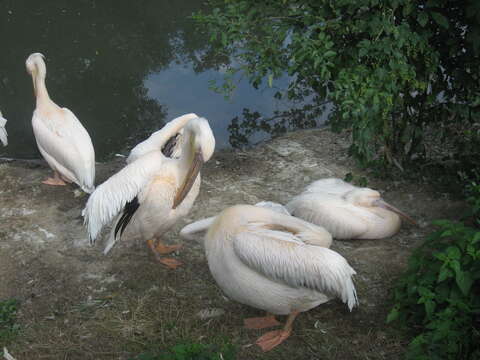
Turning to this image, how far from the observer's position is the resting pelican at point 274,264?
112 inches

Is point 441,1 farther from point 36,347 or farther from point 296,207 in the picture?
point 36,347

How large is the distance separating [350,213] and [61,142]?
254 centimetres

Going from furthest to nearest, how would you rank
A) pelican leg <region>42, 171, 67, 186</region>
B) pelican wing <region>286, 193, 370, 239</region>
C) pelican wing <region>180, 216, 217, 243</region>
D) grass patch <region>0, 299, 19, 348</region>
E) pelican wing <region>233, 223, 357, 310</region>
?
1. pelican leg <region>42, 171, 67, 186</region>
2. pelican wing <region>286, 193, 370, 239</region>
3. pelican wing <region>180, 216, 217, 243</region>
4. grass patch <region>0, 299, 19, 348</region>
5. pelican wing <region>233, 223, 357, 310</region>

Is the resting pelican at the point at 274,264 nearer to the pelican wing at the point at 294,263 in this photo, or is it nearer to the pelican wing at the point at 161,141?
the pelican wing at the point at 294,263

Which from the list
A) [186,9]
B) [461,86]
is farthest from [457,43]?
[186,9]

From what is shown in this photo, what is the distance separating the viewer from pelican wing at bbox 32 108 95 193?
183 inches

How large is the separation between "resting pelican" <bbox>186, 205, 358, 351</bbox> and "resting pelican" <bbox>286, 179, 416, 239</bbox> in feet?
2.63

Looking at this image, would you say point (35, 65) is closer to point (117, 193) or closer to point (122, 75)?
point (117, 193)

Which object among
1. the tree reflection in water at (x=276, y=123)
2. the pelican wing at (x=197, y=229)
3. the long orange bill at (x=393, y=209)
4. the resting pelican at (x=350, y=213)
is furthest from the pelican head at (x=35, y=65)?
the long orange bill at (x=393, y=209)

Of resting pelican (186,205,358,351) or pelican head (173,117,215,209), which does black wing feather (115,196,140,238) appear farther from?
resting pelican (186,205,358,351)

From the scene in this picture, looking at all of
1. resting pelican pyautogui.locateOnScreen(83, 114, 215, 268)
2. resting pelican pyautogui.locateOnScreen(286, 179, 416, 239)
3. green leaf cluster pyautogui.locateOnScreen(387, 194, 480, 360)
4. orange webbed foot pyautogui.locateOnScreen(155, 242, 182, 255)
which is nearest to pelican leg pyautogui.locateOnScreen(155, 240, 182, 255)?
orange webbed foot pyautogui.locateOnScreen(155, 242, 182, 255)

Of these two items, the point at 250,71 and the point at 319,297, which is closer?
the point at 319,297

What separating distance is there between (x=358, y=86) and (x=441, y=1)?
31.6 inches

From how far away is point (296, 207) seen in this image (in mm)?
4125
